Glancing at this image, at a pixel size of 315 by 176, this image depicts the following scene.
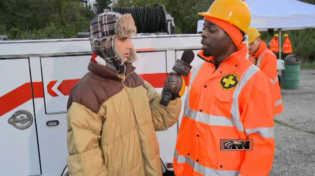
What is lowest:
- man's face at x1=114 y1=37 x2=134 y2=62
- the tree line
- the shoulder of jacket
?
the shoulder of jacket

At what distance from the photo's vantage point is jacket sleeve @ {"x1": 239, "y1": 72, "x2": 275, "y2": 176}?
1.69 meters

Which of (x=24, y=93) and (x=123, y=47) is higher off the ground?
(x=123, y=47)

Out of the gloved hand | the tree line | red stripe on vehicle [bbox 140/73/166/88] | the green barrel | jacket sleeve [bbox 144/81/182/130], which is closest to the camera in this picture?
the gloved hand

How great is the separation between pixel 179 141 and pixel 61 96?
1.27 m

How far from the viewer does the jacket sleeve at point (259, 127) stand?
1.69 meters

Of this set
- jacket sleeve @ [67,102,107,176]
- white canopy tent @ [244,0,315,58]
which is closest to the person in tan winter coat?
jacket sleeve @ [67,102,107,176]

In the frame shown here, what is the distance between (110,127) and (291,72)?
10.1m

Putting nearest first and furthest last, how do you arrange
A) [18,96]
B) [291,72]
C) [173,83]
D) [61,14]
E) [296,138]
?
[173,83], [18,96], [296,138], [291,72], [61,14]

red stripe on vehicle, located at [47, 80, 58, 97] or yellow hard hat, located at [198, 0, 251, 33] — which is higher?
yellow hard hat, located at [198, 0, 251, 33]

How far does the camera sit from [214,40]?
1909 mm

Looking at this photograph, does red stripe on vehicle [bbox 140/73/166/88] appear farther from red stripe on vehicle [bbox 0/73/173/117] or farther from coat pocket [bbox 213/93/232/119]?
coat pocket [bbox 213/93/232/119]

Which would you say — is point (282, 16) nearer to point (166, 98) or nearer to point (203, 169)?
point (166, 98)

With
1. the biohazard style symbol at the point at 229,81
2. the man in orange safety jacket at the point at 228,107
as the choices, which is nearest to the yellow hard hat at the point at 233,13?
the man in orange safety jacket at the point at 228,107

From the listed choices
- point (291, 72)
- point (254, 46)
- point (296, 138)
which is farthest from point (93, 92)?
point (291, 72)
